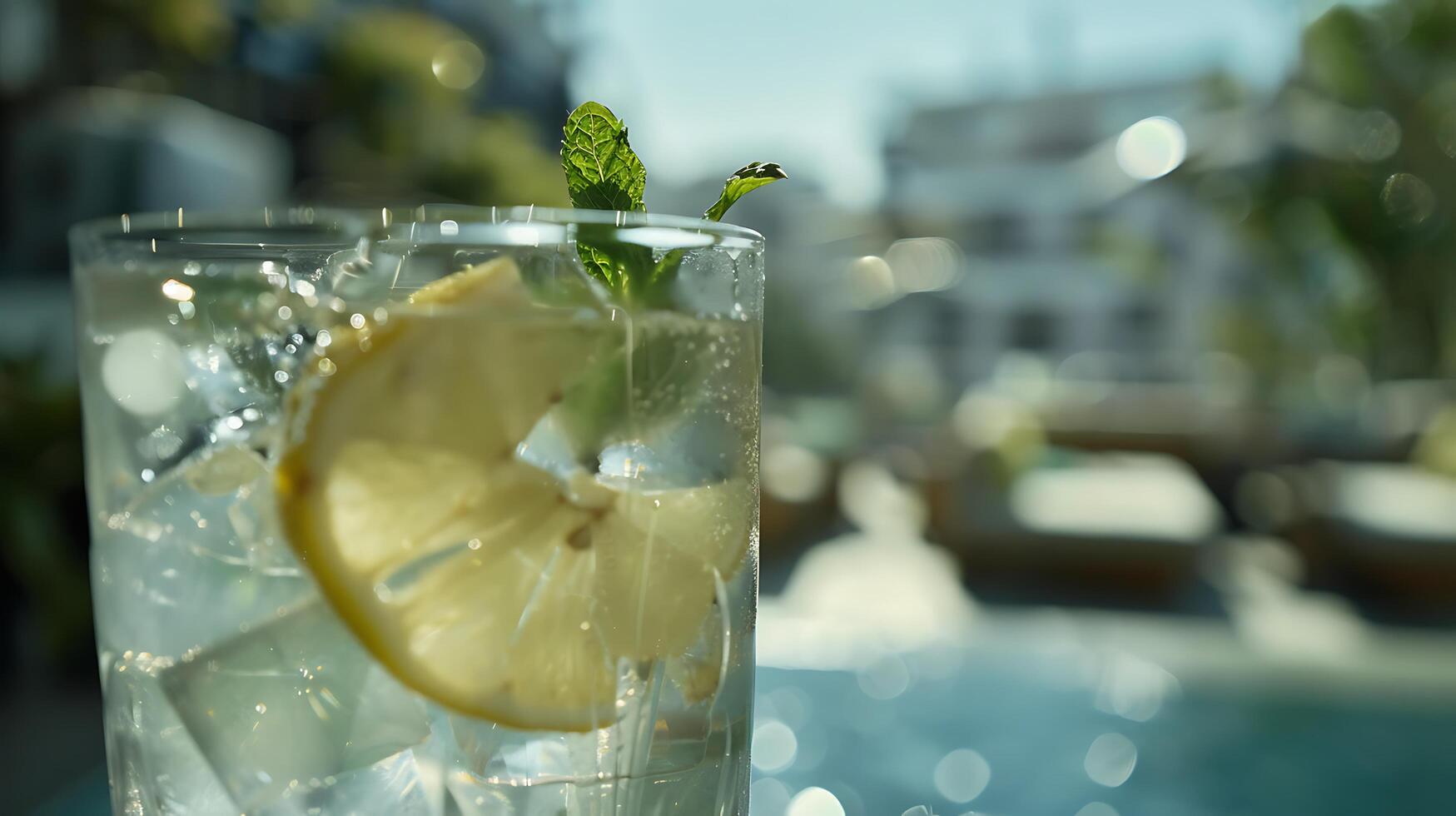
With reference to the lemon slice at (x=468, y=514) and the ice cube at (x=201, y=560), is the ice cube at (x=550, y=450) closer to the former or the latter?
the lemon slice at (x=468, y=514)

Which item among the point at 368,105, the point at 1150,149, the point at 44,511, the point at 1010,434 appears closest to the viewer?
the point at 44,511

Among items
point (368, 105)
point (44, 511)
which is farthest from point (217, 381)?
point (368, 105)

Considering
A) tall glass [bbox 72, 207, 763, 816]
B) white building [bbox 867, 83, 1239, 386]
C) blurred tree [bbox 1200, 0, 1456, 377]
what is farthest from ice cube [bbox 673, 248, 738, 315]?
white building [bbox 867, 83, 1239, 386]

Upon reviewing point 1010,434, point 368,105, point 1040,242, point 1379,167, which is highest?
point 368,105

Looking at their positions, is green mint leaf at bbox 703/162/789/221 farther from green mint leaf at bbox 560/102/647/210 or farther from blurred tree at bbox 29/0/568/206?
blurred tree at bbox 29/0/568/206

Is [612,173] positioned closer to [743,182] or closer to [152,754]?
[743,182]

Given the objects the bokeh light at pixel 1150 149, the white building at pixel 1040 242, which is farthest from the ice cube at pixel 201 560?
the white building at pixel 1040 242

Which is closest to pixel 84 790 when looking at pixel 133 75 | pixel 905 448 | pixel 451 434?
pixel 451 434
